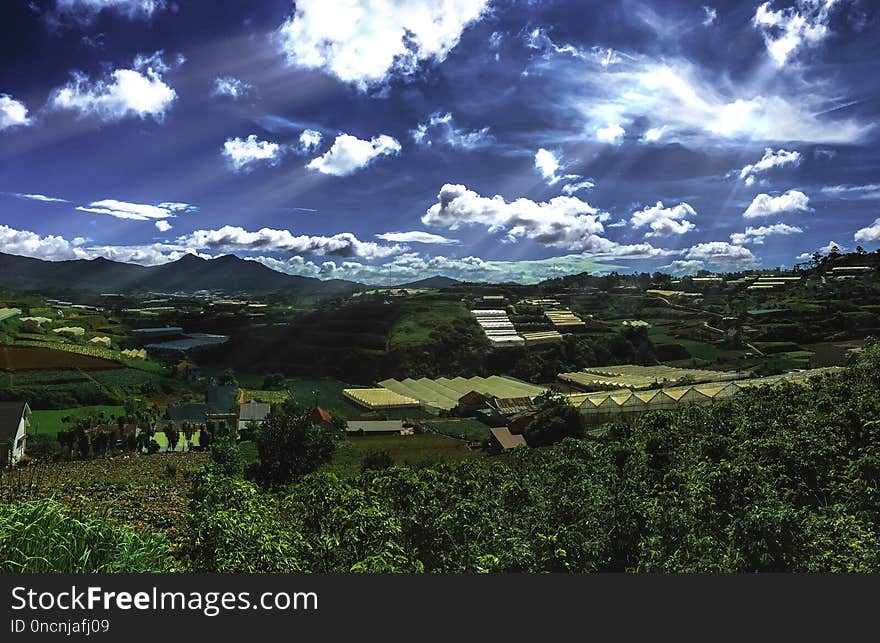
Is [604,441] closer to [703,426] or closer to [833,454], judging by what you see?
[703,426]

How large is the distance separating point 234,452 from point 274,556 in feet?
18.8

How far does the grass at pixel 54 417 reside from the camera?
924 cm

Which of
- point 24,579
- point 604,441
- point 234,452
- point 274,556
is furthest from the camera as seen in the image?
point 604,441

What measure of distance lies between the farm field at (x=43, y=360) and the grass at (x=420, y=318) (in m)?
5.39

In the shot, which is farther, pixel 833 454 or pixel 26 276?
pixel 26 276

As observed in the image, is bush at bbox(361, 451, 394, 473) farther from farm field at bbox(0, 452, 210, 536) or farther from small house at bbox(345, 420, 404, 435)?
farm field at bbox(0, 452, 210, 536)

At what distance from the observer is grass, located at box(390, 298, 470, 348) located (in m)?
12.7

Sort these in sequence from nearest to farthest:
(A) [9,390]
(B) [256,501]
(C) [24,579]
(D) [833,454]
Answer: (C) [24,579] → (B) [256,501] → (D) [833,454] → (A) [9,390]

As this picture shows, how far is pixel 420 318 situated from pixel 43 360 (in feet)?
22.9

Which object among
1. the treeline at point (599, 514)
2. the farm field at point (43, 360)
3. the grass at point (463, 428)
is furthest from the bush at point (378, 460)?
the farm field at point (43, 360)

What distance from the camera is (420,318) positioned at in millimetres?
13258

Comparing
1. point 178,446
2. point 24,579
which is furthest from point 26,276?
point 24,579

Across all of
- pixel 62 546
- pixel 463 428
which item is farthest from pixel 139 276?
pixel 62 546

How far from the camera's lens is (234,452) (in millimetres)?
9812
